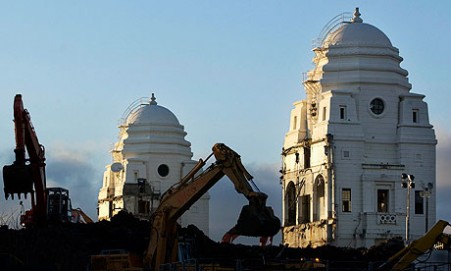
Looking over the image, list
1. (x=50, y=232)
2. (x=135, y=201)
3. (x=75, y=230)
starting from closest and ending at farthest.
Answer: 1. (x=50, y=232)
2. (x=75, y=230)
3. (x=135, y=201)

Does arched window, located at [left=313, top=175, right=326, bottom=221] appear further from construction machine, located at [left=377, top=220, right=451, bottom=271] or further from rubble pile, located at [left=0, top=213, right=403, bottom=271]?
construction machine, located at [left=377, top=220, right=451, bottom=271]

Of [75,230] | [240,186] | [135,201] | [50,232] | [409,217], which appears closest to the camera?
[240,186]

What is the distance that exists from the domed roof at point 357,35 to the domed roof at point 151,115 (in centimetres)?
3127

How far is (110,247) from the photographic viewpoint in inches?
3302

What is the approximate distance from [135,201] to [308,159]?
25.2 m

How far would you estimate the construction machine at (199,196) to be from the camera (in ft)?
197

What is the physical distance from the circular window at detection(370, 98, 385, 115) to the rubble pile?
586 inches

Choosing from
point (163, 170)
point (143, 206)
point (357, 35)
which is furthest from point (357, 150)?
point (163, 170)

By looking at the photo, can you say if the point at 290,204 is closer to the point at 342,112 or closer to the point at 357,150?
the point at 357,150

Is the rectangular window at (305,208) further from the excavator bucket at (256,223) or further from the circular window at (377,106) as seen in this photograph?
the excavator bucket at (256,223)

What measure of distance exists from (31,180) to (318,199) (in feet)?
123

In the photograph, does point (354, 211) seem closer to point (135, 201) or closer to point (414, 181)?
point (414, 181)

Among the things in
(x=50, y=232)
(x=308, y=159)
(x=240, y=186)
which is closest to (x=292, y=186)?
(x=308, y=159)

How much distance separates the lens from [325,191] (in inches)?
4235
